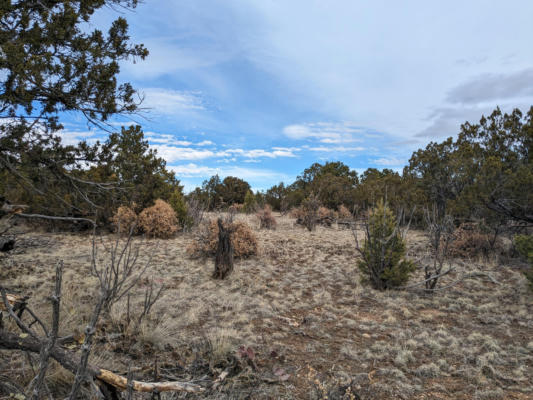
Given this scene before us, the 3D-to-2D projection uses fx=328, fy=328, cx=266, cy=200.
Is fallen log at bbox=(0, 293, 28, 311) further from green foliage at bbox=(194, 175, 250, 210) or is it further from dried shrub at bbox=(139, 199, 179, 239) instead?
green foliage at bbox=(194, 175, 250, 210)

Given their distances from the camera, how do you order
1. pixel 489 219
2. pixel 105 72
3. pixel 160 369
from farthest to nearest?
1. pixel 489 219
2. pixel 105 72
3. pixel 160 369

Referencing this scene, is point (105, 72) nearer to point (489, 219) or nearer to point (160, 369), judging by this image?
point (160, 369)

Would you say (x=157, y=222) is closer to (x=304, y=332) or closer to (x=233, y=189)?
(x=304, y=332)

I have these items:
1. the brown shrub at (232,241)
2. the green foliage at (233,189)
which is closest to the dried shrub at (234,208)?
the brown shrub at (232,241)

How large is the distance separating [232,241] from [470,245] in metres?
7.46

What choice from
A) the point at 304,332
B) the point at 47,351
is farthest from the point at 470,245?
the point at 47,351

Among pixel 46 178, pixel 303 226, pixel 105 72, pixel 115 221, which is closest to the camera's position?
pixel 105 72

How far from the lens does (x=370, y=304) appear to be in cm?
603

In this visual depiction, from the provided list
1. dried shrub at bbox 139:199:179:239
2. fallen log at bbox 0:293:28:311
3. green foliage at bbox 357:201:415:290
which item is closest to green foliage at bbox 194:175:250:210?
dried shrub at bbox 139:199:179:239

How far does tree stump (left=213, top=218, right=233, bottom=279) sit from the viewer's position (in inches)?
287

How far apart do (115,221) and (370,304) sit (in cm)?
Answer: 939

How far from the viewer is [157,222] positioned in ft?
39.4

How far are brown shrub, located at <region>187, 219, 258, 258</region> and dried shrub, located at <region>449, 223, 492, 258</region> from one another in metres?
6.00

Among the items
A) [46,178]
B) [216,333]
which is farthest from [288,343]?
[46,178]
